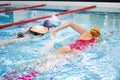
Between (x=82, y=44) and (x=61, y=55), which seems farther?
(x=82, y=44)

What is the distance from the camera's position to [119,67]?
3.14 meters

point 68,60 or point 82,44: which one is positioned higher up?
point 82,44

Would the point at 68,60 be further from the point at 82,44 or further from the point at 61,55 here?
the point at 82,44

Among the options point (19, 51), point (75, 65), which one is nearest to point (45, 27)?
point (19, 51)

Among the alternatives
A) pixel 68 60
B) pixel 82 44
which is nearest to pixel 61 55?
pixel 68 60

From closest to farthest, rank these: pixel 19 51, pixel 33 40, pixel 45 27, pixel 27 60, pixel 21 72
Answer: pixel 21 72 < pixel 27 60 < pixel 19 51 < pixel 33 40 < pixel 45 27

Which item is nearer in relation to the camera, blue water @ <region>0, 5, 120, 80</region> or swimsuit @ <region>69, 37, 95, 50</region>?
blue water @ <region>0, 5, 120, 80</region>

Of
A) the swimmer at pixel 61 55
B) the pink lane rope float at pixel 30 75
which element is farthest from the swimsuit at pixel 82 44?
the pink lane rope float at pixel 30 75

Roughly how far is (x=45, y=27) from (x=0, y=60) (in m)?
1.72

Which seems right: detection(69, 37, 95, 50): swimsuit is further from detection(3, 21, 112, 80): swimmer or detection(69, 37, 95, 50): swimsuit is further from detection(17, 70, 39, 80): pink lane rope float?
detection(17, 70, 39, 80): pink lane rope float

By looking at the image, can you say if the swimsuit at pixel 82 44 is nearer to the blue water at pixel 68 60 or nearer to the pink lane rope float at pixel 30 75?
the blue water at pixel 68 60

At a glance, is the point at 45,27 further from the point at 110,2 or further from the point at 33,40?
the point at 110,2

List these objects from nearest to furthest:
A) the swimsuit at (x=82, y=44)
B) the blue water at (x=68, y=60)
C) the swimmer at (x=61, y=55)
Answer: the swimmer at (x=61, y=55), the blue water at (x=68, y=60), the swimsuit at (x=82, y=44)

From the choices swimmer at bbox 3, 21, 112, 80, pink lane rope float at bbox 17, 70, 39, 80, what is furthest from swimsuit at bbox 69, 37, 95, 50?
pink lane rope float at bbox 17, 70, 39, 80
